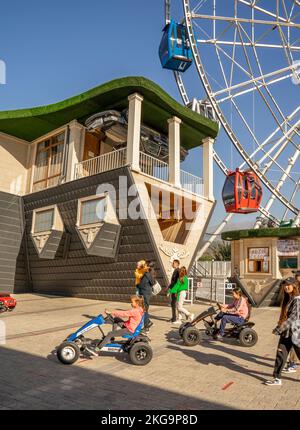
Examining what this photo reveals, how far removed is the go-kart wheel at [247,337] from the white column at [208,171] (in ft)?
34.2

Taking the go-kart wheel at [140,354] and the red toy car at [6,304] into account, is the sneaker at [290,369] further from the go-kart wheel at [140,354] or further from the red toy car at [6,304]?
the red toy car at [6,304]

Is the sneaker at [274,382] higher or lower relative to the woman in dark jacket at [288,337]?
lower

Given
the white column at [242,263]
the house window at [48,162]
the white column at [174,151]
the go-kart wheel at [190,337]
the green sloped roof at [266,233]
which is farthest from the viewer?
the white column at [242,263]

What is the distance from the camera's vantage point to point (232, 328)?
793 centimetres

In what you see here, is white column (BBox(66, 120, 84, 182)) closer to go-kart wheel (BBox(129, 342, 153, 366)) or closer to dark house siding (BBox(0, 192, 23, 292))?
dark house siding (BBox(0, 192, 23, 292))

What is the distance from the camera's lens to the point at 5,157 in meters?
19.2

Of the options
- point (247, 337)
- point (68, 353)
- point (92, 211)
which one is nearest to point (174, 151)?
point (92, 211)

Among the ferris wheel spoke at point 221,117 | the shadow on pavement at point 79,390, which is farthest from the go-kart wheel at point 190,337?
the ferris wheel spoke at point 221,117

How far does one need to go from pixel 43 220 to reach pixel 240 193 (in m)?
11.0

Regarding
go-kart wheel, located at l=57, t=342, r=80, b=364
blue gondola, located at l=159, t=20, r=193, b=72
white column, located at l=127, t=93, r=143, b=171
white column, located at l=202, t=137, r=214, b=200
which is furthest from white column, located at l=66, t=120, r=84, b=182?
go-kart wheel, located at l=57, t=342, r=80, b=364

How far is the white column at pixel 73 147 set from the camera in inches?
647

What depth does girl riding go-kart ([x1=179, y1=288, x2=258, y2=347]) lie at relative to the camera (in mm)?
7578
